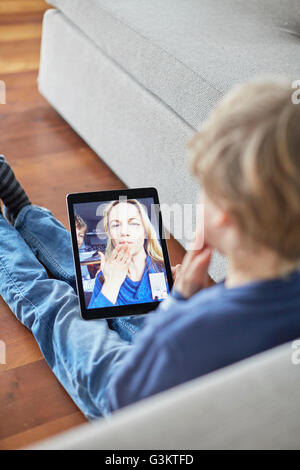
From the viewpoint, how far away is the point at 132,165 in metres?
1.67

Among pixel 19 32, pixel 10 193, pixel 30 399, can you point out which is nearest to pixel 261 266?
pixel 30 399

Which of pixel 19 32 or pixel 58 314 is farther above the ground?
pixel 19 32

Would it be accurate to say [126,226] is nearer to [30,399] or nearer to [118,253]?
[118,253]

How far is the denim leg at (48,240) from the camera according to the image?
135 centimetres

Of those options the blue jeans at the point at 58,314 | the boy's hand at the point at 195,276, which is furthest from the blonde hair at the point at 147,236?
the boy's hand at the point at 195,276

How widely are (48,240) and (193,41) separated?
62cm

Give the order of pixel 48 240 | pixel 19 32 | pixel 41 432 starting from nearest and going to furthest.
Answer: pixel 41 432, pixel 48 240, pixel 19 32

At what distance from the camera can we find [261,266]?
0.70 meters

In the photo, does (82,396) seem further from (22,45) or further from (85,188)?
(22,45)

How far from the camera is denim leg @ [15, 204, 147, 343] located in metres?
1.35

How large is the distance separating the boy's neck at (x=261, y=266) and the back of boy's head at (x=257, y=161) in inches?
1.0

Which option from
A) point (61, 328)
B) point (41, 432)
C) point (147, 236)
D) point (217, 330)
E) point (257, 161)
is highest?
point (257, 161)

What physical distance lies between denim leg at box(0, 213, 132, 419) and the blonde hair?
0.50 ft
